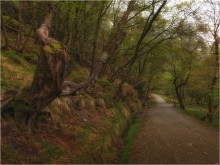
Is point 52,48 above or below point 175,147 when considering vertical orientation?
above

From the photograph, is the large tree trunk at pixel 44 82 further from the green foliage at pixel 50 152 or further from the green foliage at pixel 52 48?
the green foliage at pixel 50 152

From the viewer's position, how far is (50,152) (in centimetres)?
741

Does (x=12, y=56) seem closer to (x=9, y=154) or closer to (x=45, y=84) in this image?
(x=45, y=84)

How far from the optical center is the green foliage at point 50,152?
23.0 ft

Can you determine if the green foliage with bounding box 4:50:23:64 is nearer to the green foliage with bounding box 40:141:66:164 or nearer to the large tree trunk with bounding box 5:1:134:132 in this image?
the large tree trunk with bounding box 5:1:134:132

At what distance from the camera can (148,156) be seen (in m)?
10.5

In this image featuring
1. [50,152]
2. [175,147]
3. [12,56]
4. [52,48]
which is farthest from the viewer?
[12,56]

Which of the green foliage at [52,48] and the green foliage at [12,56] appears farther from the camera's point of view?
the green foliage at [12,56]

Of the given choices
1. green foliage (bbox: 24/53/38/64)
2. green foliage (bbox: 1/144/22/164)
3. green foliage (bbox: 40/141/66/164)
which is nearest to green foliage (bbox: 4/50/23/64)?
green foliage (bbox: 24/53/38/64)

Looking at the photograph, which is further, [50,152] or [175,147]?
[175,147]

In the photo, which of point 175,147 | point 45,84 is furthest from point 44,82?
point 175,147

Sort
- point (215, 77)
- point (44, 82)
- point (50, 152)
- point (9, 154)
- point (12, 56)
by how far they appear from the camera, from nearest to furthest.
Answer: point (9, 154) → point (44, 82) → point (50, 152) → point (12, 56) → point (215, 77)

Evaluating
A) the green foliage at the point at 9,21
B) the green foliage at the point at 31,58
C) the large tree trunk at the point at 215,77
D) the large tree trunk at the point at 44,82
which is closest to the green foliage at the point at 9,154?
the large tree trunk at the point at 44,82

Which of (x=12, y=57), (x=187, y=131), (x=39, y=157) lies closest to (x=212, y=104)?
(x=187, y=131)
